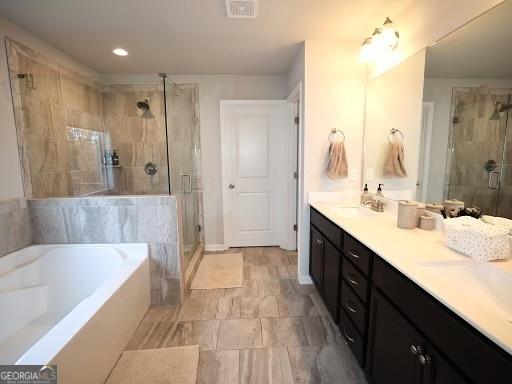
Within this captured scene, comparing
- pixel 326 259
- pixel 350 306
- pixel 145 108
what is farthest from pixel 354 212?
pixel 145 108

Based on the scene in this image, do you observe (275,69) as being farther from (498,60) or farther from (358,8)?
(498,60)

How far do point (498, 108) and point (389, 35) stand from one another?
3.54 ft

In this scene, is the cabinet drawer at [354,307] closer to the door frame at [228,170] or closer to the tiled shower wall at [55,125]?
the door frame at [228,170]

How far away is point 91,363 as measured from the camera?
51.0 inches

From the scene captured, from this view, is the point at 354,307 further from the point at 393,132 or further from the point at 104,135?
the point at 104,135

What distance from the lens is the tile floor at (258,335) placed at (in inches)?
60.7

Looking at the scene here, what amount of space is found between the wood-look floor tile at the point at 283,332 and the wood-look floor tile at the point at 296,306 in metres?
0.08

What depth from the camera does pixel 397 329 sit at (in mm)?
1090

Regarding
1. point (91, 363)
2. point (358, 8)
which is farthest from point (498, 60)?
point (91, 363)

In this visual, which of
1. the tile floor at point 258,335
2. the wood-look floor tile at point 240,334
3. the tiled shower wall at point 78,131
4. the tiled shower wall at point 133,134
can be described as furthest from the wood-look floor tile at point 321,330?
the tiled shower wall at point 133,134

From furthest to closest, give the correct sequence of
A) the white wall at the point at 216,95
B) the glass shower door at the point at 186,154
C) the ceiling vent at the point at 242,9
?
→ 1. the white wall at the point at 216,95
2. the glass shower door at the point at 186,154
3. the ceiling vent at the point at 242,9

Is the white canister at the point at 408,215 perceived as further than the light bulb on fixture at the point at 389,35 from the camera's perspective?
No

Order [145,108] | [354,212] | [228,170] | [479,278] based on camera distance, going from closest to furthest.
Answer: [479,278] → [354,212] → [145,108] → [228,170]

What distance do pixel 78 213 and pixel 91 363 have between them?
1314 millimetres
